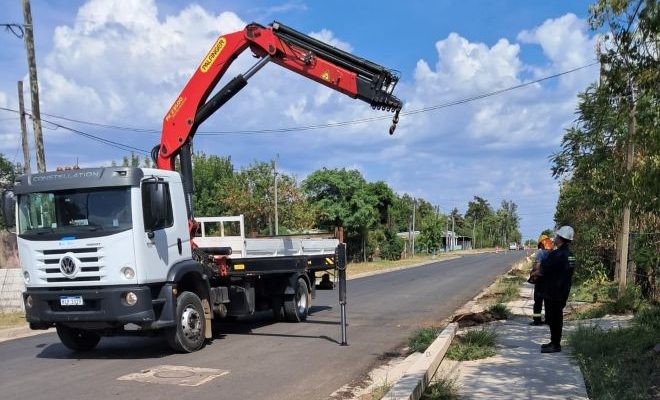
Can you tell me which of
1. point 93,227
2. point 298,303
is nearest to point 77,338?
point 93,227

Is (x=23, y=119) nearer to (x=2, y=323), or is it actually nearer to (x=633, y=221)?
Answer: (x=2, y=323)

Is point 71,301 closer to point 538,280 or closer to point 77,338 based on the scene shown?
point 77,338

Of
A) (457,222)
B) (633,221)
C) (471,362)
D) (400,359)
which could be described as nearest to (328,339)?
(400,359)

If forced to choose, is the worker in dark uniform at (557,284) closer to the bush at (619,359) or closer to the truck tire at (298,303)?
the bush at (619,359)

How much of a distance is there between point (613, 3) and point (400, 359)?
19.4ft

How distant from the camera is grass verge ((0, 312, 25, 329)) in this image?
44.9 ft

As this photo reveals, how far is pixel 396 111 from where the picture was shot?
1171cm

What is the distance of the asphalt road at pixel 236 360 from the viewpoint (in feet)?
24.4

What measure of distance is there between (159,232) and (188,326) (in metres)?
1.58

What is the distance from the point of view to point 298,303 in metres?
13.9

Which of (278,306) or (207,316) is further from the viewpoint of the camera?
(278,306)

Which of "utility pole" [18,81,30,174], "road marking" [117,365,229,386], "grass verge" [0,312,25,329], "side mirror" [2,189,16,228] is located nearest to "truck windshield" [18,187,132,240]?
"side mirror" [2,189,16,228]

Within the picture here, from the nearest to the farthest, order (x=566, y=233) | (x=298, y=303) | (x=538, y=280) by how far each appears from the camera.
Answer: (x=566, y=233), (x=538, y=280), (x=298, y=303)

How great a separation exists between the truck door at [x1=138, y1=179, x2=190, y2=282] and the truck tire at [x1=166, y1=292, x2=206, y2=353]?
1.92 ft
